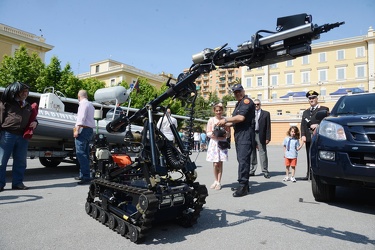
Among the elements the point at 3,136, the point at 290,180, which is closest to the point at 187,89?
the point at 3,136

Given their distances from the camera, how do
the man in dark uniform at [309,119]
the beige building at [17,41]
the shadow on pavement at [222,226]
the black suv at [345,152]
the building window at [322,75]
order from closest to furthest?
the shadow on pavement at [222,226], the black suv at [345,152], the man in dark uniform at [309,119], the beige building at [17,41], the building window at [322,75]

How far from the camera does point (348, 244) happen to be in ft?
8.77

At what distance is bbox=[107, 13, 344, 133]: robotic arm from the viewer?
2189mm

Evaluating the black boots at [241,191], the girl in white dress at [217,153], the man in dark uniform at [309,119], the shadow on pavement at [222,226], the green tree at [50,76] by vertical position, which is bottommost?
the shadow on pavement at [222,226]

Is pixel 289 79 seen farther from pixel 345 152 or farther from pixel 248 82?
pixel 345 152

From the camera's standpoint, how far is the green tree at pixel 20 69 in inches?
1040

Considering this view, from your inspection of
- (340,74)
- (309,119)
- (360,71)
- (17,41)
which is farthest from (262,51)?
(360,71)

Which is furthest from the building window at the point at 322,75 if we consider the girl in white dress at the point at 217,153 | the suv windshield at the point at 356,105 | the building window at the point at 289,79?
the girl in white dress at the point at 217,153

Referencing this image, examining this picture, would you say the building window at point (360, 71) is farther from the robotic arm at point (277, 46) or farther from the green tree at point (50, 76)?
the robotic arm at point (277, 46)

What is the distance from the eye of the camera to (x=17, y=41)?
37.6 metres

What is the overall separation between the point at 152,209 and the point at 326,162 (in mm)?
2494

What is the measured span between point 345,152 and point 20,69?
99.8ft

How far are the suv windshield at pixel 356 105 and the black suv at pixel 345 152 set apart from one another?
0.74 m

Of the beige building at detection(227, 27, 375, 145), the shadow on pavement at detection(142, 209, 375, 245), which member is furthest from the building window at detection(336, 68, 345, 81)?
the shadow on pavement at detection(142, 209, 375, 245)
